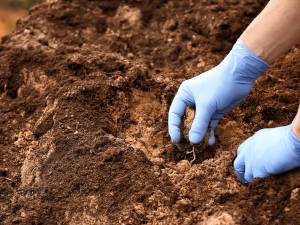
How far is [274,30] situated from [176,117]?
0.51 meters

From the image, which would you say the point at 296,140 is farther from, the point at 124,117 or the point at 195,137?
the point at 124,117

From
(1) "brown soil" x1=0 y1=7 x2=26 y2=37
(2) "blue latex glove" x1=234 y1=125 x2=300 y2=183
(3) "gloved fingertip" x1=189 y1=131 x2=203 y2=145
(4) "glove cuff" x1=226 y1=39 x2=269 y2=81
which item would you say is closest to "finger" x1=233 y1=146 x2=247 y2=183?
(2) "blue latex glove" x1=234 y1=125 x2=300 y2=183

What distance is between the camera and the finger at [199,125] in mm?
2191

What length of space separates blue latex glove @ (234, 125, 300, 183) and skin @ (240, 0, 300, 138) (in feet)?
1.10

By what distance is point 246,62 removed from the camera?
2.19m

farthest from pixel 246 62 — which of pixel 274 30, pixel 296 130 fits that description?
pixel 296 130

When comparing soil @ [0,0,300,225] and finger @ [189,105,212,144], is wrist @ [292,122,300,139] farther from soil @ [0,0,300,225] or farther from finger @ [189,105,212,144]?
finger @ [189,105,212,144]

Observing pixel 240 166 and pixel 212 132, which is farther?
pixel 212 132

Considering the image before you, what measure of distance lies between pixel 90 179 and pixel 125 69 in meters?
0.70

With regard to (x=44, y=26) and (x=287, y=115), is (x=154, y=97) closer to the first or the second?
(x=287, y=115)

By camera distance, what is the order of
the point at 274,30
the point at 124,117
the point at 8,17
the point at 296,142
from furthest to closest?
1. the point at 8,17
2. the point at 124,117
3. the point at 274,30
4. the point at 296,142

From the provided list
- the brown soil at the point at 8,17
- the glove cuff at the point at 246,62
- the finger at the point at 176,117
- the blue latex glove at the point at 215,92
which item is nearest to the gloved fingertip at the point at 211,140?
the blue latex glove at the point at 215,92

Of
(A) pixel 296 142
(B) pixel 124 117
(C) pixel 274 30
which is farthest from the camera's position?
(B) pixel 124 117

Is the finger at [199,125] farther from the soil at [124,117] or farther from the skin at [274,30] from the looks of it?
the skin at [274,30]
